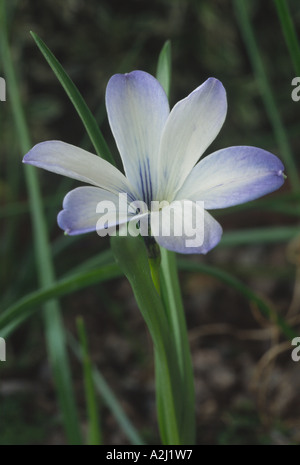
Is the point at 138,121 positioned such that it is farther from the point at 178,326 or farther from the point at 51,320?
the point at 51,320

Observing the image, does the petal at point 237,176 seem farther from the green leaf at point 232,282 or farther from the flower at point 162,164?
the green leaf at point 232,282

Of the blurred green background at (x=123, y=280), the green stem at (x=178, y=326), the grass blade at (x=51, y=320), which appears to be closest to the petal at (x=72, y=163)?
the green stem at (x=178, y=326)

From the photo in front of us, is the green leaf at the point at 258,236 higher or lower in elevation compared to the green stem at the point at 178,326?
higher

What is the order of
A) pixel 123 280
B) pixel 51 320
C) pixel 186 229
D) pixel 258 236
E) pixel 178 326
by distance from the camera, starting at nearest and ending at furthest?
pixel 186 229 < pixel 178 326 < pixel 51 320 < pixel 258 236 < pixel 123 280

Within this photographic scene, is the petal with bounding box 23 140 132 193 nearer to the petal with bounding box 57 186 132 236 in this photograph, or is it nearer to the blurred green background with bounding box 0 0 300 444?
the petal with bounding box 57 186 132 236

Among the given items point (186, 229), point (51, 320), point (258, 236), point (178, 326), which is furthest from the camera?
point (258, 236)

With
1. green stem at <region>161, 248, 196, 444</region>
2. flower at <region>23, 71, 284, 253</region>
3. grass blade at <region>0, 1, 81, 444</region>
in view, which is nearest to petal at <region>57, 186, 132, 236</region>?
flower at <region>23, 71, 284, 253</region>

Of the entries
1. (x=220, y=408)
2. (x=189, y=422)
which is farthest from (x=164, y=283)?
(x=220, y=408)

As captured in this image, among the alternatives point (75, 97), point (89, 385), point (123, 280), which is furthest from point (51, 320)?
point (123, 280)
